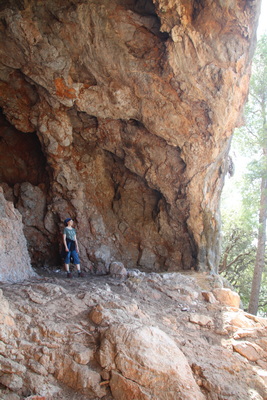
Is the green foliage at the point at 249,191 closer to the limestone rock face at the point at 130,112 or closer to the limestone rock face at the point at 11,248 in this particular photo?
the limestone rock face at the point at 130,112

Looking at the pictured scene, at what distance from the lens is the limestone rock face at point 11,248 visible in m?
4.71

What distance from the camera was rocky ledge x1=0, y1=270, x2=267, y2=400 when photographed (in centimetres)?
249

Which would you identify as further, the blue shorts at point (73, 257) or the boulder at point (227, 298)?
the blue shorts at point (73, 257)

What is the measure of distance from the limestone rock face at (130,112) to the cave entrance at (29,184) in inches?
2.2

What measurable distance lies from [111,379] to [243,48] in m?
5.59

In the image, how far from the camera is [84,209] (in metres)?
7.88

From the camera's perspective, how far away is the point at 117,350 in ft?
8.91

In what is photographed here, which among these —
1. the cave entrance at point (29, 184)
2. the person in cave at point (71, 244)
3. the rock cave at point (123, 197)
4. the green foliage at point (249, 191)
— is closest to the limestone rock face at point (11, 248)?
the rock cave at point (123, 197)

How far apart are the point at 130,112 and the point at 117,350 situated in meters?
5.00

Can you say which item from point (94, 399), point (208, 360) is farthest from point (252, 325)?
point (94, 399)

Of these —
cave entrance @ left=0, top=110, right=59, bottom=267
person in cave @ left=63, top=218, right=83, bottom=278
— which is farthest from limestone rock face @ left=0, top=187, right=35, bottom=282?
cave entrance @ left=0, top=110, right=59, bottom=267

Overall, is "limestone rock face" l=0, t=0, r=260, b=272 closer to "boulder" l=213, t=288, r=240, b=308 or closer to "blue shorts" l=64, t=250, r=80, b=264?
"blue shorts" l=64, t=250, r=80, b=264

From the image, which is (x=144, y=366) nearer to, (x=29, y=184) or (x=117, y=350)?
(x=117, y=350)

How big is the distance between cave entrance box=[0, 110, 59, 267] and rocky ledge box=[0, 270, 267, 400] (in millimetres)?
4123
